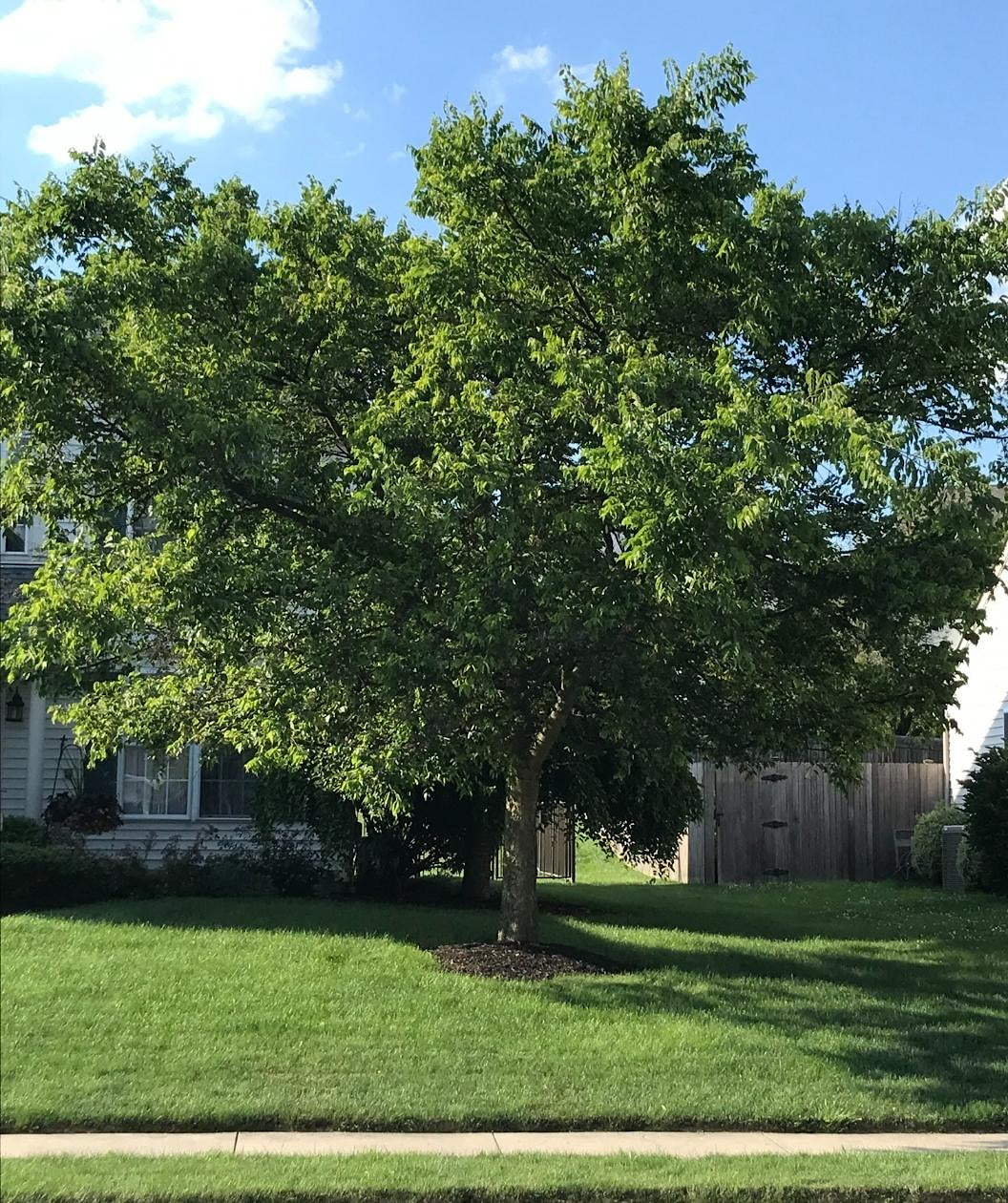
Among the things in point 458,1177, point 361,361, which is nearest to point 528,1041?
point 458,1177

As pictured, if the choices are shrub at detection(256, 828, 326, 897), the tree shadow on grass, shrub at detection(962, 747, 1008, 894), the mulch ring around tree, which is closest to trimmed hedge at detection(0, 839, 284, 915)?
the mulch ring around tree

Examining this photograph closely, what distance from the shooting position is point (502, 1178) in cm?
Result: 621

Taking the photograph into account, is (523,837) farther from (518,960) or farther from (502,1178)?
(502,1178)

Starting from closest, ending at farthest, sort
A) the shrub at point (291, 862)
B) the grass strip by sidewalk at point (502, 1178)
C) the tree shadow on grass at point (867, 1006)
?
the grass strip by sidewalk at point (502, 1178) < the tree shadow on grass at point (867, 1006) < the shrub at point (291, 862)

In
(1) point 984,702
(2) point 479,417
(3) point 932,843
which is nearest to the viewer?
(2) point 479,417

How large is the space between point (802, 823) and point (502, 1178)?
1579 cm

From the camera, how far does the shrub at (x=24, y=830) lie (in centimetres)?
1348

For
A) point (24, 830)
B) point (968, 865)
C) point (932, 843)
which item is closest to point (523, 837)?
point (24, 830)

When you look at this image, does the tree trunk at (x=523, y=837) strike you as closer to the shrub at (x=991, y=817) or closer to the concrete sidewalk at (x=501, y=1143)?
the concrete sidewalk at (x=501, y=1143)

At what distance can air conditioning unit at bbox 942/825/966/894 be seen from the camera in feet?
60.7

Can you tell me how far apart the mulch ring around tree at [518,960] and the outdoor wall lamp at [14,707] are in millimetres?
8296

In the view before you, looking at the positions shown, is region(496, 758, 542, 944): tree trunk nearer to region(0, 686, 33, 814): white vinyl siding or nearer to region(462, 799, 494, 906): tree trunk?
region(462, 799, 494, 906): tree trunk

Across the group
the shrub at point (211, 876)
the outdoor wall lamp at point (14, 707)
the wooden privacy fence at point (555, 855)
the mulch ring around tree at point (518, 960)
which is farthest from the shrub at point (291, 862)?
the wooden privacy fence at point (555, 855)

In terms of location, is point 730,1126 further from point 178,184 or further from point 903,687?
point 178,184
